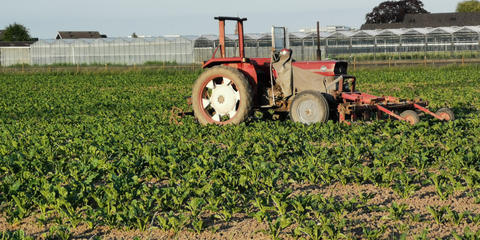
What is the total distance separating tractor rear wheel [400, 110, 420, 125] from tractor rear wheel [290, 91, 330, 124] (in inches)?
50.3

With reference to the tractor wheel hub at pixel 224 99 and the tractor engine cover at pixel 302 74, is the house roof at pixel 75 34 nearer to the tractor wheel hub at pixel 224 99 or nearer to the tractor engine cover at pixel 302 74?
the tractor wheel hub at pixel 224 99

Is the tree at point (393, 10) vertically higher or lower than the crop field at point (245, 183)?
higher

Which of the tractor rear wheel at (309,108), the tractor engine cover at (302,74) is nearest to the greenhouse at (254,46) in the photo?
the tractor engine cover at (302,74)

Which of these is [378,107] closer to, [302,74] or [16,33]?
[302,74]

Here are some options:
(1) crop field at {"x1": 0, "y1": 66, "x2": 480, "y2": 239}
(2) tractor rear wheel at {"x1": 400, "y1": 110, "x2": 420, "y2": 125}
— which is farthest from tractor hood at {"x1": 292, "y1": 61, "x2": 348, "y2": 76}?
(2) tractor rear wheel at {"x1": 400, "y1": 110, "x2": 420, "y2": 125}

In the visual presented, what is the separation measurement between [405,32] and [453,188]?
3743 cm

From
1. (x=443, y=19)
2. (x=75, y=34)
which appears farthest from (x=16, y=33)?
(x=443, y=19)

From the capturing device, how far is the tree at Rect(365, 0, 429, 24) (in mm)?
76625

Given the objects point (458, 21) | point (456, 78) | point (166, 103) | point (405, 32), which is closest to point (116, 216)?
point (166, 103)

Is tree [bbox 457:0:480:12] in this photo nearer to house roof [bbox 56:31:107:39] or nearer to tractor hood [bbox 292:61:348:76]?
house roof [bbox 56:31:107:39]

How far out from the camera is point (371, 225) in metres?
4.98

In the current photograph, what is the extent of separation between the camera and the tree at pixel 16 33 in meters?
83.1

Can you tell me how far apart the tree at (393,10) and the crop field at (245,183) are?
69.4 meters

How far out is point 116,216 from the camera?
522 centimetres
